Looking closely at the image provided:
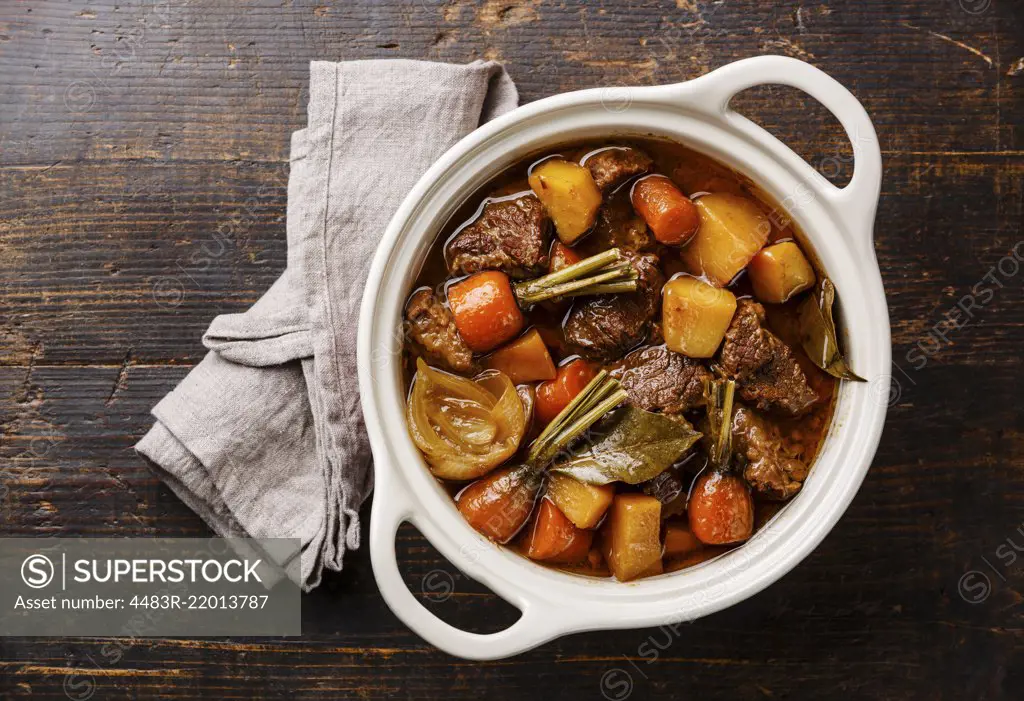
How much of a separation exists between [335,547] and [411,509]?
0.47 meters

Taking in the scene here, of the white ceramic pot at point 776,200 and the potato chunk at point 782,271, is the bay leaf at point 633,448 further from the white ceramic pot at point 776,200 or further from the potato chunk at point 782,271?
the potato chunk at point 782,271

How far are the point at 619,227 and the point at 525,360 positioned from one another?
37cm

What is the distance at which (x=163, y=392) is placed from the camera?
6.69 feet

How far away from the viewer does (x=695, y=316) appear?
1633 millimetres

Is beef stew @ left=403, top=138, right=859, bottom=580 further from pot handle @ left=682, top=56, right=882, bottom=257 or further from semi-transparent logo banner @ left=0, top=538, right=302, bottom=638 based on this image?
semi-transparent logo banner @ left=0, top=538, right=302, bottom=638

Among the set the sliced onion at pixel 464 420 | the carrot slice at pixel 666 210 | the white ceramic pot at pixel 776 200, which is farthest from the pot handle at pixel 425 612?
the carrot slice at pixel 666 210

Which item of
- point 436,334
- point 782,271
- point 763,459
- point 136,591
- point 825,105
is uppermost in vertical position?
point 825,105

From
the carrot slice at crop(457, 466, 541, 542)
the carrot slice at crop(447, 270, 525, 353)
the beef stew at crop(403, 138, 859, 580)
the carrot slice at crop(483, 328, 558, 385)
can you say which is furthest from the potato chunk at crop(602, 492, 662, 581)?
the carrot slice at crop(447, 270, 525, 353)

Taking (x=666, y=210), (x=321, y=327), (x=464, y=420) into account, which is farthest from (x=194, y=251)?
(x=666, y=210)

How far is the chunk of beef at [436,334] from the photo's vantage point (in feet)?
5.39

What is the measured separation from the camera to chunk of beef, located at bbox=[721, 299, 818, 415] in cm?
162

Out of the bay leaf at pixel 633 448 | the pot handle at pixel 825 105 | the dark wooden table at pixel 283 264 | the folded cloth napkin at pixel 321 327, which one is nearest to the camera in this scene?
the pot handle at pixel 825 105

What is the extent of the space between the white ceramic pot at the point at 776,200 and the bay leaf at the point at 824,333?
0.03 m

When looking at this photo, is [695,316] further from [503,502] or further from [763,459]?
[503,502]
